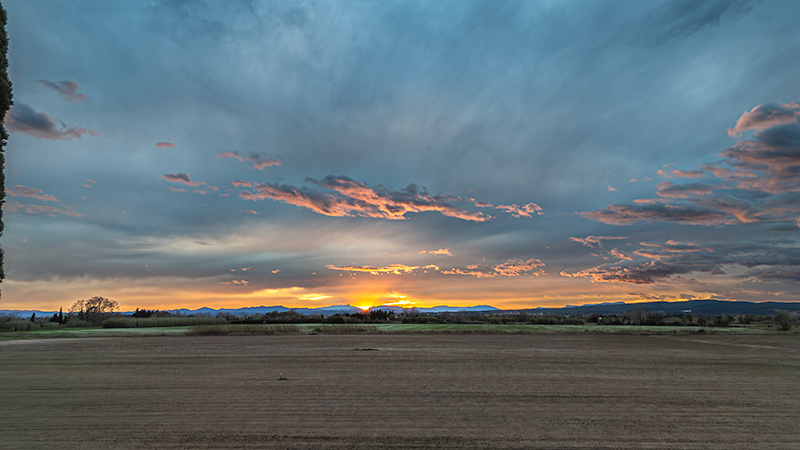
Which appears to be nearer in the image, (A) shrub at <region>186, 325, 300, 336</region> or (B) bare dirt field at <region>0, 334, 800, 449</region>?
(B) bare dirt field at <region>0, 334, 800, 449</region>

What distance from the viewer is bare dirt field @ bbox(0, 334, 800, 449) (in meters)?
7.55

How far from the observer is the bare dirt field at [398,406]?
297 inches

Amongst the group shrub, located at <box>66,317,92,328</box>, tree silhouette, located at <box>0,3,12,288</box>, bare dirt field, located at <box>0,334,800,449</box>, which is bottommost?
shrub, located at <box>66,317,92,328</box>

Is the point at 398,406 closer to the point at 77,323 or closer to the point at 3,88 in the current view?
the point at 3,88

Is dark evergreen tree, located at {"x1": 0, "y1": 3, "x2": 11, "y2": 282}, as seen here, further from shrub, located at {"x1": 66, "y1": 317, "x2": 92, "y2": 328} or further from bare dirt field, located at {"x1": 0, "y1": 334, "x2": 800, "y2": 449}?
shrub, located at {"x1": 66, "y1": 317, "x2": 92, "y2": 328}

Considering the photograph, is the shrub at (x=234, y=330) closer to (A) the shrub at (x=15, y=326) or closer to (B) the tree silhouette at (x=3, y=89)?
(A) the shrub at (x=15, y=326)

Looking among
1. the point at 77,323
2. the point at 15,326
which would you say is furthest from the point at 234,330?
the point at 77,323

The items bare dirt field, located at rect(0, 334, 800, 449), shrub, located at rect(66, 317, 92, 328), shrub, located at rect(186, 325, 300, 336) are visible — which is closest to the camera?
bare dirt field, located at rect(0, 334, 800, 449)

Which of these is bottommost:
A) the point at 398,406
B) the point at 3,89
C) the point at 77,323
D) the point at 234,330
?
the point at 77,323

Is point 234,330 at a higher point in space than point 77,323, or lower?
higher

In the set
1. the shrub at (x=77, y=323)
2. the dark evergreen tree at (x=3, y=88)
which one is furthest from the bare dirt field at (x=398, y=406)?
the shrub at (x=77, y=323)

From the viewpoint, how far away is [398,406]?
9.92 metres

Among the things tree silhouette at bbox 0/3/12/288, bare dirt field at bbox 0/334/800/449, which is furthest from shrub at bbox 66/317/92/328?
tree silhouette at bbox 0/3/12/288

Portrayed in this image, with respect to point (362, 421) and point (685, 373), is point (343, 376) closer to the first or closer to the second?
point (362, 421)
